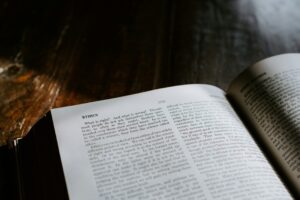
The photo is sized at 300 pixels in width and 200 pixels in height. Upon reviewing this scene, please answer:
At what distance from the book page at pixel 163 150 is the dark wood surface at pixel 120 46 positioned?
4.4 inches

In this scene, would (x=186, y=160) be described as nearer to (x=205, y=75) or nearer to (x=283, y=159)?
(x=283, y=159)

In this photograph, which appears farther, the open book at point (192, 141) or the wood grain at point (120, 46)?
the wood grain at point (120, 46)

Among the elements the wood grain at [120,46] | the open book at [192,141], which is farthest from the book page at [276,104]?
the wood grain at [120,46]

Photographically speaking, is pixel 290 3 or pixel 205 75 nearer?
pixel 205 75

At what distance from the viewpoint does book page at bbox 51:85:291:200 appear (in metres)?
0.60

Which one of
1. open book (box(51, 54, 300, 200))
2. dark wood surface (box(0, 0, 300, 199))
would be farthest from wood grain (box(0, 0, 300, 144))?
open book (box(51, 54, 300, 200))

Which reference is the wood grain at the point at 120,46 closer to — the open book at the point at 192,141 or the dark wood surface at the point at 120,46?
the dark wood surface at the point at 120,46

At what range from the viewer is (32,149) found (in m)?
0.65

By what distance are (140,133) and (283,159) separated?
0.71 feet

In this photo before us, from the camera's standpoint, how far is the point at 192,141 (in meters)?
0.66

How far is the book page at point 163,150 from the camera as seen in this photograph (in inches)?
23.5

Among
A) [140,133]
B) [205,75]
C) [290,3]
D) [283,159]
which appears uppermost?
[290,3]

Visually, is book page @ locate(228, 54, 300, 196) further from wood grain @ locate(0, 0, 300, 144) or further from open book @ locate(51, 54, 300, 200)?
wood grain @ locate(0, 0, 300, 144)

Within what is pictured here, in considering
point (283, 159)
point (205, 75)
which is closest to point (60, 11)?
point (205, 75)
